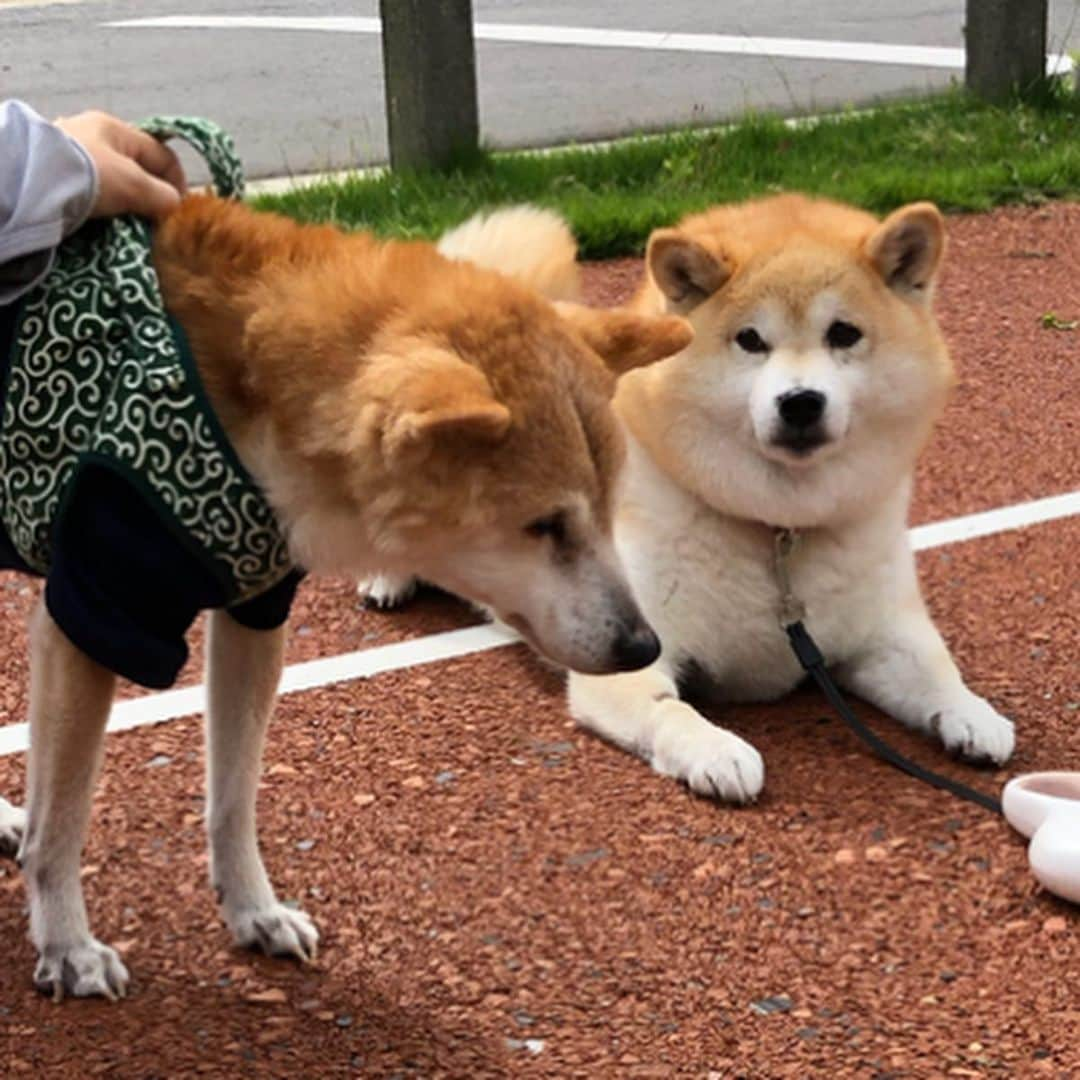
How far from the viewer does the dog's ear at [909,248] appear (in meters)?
4.38

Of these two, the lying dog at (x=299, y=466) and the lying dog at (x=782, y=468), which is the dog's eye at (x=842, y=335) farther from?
the lying dog at (x=299, y=466)

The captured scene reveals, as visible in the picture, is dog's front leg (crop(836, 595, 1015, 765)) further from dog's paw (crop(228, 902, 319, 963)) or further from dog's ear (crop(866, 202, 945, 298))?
dog's paw (crop(228, 902, 319, 963))

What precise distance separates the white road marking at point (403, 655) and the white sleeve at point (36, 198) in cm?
119

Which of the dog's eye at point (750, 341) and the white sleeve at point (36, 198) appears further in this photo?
the dog's eye at point (750, 341)

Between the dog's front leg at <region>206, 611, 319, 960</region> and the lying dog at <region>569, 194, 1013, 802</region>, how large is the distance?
98 centimetres

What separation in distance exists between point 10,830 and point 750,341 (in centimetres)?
182

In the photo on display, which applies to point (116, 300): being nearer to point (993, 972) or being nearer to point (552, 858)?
point (552, 858)

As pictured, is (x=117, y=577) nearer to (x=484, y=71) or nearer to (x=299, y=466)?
(x=299, y=466)

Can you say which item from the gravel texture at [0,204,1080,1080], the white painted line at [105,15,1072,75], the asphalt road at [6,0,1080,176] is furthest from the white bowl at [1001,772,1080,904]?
the white painted line at [105,15,1072,75]

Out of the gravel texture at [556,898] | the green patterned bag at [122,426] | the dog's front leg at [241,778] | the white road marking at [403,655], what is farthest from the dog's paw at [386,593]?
the green patterned bag at [122,426]

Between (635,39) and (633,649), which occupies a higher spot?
(633,649)

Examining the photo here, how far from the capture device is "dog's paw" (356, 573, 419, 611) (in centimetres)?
496

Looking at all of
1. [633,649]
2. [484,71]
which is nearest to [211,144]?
[633,649]

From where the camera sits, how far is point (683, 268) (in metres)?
4.46
